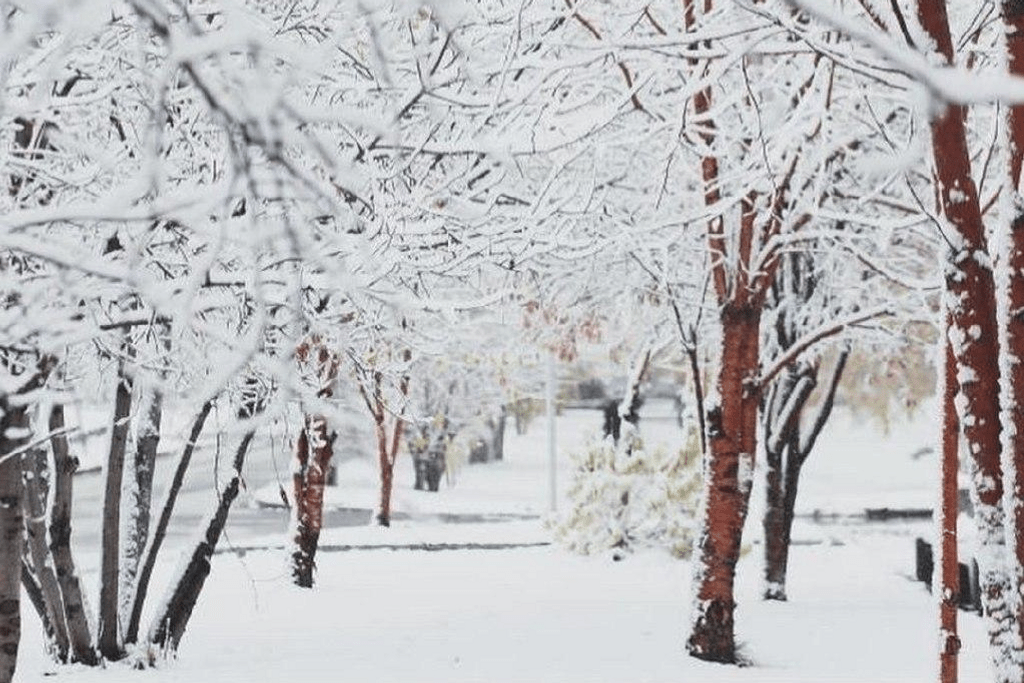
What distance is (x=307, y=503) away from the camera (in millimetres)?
13938

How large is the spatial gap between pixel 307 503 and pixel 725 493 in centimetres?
615

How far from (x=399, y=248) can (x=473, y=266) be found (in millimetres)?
566

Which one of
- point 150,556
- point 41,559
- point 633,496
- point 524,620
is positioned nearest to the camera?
point 41,559

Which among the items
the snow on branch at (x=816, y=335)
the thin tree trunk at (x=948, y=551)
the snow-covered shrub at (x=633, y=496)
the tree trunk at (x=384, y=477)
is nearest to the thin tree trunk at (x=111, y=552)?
the snow on branch at (x=816, y=335)

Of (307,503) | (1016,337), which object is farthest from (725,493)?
(307,503)

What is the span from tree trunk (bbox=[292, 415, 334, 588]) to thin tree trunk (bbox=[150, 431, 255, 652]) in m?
4.78

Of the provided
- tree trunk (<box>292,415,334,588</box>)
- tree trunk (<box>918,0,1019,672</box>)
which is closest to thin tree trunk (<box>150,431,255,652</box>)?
tree trunk (<box>292,415,334,588</box>)

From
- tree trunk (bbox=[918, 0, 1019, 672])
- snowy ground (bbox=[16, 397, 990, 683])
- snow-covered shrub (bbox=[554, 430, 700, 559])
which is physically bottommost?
snowy ground (bbox=[16, 397, 990, 683])

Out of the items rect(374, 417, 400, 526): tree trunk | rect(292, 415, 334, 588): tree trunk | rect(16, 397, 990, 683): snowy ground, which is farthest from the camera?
rect(374, 417, 400, 526): tree trunk

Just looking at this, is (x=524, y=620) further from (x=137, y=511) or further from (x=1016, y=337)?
(x=1016, y=337)

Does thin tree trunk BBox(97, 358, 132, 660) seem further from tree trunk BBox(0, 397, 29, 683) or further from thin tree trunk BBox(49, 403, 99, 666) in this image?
tree trunk BBox(0, 397, 29, 683)

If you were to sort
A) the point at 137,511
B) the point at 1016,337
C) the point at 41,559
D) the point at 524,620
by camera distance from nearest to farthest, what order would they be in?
1. the point at 1016,337
2. the point at 41,559
3. the point at 137,511
4. the point at 524,620

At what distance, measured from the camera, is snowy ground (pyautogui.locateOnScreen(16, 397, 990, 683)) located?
8.46 m

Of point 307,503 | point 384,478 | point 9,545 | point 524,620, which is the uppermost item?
point 9,545
